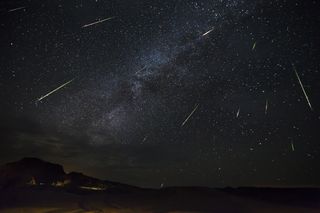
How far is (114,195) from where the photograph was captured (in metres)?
43.4

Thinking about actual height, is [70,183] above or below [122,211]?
below

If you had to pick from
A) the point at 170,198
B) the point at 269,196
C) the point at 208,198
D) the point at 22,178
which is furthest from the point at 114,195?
the point at 269,196

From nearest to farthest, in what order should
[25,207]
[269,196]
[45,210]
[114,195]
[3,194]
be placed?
1. [45,210]
2. [25,207]
3. [3,194]
4. [114,195]
5. [269,196]

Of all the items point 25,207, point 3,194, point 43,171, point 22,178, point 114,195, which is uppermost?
point 25,207

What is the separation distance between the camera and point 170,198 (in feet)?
136

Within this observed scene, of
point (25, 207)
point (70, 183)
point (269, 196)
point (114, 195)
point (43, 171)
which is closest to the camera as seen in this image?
point (25, 207)

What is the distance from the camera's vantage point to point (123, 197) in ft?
139

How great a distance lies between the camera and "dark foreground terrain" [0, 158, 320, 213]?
34469 millimetres

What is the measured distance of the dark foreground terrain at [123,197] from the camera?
34469 millimetres

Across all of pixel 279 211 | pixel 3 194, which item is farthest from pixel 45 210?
pixel 279 211

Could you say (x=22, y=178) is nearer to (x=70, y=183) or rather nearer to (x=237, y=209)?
(x=70, y=183)

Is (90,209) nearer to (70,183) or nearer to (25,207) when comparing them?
(25,207)

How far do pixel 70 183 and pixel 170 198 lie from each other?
23.0m

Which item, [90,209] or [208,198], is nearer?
[90,209]
